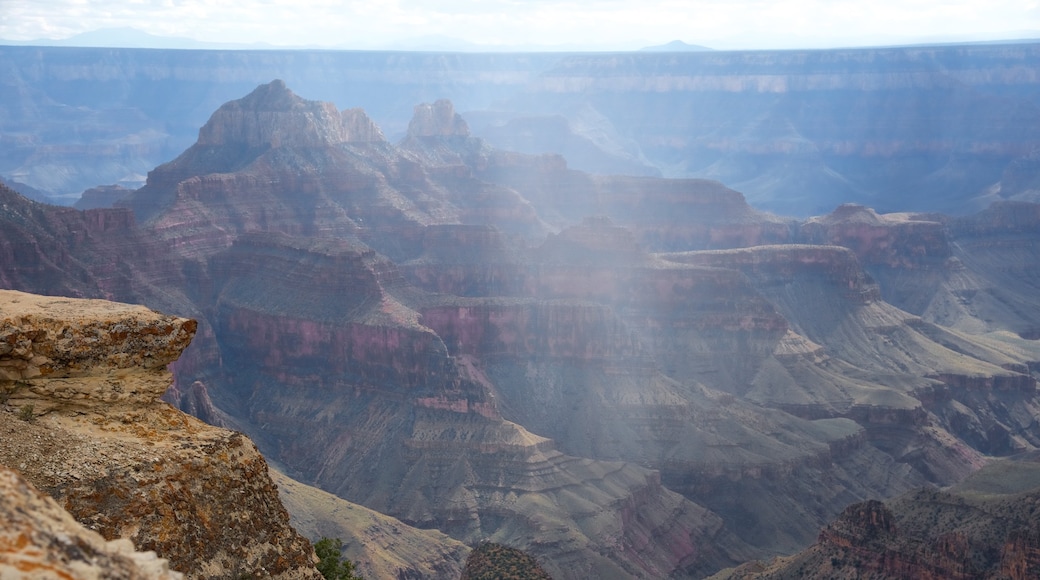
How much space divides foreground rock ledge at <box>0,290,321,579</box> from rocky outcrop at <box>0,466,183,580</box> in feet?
18.6

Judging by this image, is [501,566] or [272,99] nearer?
[501,566]

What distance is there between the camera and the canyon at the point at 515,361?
9194 cm

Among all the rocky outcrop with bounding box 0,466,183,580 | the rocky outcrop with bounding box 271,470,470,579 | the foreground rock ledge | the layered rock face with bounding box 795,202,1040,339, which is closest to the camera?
the rocky outcrop with bounding box 0,466,183,580

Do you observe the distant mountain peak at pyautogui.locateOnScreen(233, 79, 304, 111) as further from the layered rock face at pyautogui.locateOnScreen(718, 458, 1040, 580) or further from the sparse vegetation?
the layered rock face at pyautogui.locateOnScreen(718, 458, 1040, 580)

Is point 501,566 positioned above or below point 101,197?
above

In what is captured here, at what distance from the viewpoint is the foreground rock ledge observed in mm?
18641

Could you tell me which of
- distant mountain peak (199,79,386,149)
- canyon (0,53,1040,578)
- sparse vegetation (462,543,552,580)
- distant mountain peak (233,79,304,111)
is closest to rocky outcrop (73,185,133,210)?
distant mountain peak (199,79,386,149)

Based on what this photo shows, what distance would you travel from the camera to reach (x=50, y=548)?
12.0 m

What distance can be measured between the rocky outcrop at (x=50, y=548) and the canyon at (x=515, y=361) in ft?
150

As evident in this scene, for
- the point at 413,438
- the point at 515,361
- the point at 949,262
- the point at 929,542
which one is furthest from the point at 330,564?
the point at 949,262

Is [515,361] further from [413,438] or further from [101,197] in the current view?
[101,197]

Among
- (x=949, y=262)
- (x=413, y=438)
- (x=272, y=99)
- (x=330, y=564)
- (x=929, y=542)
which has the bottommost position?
(x=949, y=262)

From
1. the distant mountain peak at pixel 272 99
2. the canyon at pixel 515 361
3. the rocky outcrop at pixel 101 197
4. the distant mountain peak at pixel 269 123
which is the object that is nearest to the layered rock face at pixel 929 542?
the canyon at pixel 515 361

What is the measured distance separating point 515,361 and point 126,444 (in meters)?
96.2
